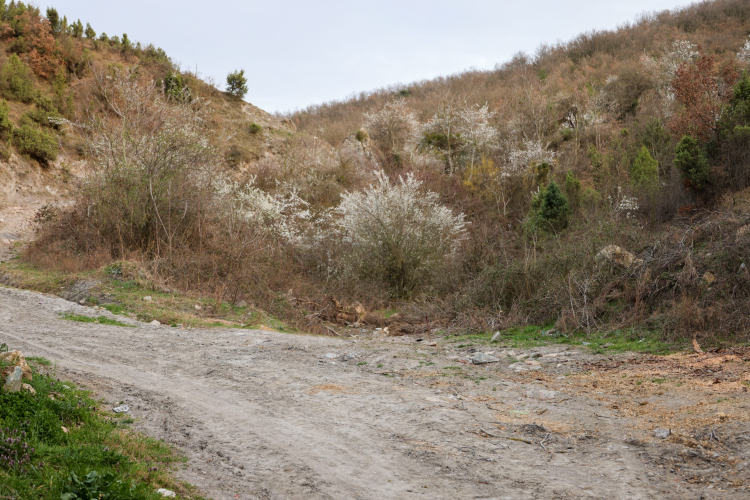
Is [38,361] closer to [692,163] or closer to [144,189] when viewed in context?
[144,189]

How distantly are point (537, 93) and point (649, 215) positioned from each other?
23.9 m

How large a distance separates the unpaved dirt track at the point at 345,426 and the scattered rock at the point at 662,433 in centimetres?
38

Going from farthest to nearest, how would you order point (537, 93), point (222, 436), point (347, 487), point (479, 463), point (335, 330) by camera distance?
point (537, 93)
point (335, 330)
point (222, 436)
point (479, 463)
point (347, 487)

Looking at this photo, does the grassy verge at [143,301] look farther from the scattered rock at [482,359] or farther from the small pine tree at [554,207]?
the small pine tree at [554,207]

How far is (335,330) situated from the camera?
596 inches

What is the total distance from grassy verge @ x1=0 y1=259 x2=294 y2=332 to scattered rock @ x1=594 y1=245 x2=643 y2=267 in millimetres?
8095

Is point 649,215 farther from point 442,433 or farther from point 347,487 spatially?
point 347,487

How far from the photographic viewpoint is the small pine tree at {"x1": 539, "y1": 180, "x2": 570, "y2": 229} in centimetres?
2184

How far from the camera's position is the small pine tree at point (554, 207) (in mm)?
21844

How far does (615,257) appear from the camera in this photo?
12.9m

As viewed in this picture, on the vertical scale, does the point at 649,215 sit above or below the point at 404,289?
above

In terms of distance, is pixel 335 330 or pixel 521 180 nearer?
pixel 335 330

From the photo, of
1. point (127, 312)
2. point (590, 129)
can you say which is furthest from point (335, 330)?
point (590, 129)

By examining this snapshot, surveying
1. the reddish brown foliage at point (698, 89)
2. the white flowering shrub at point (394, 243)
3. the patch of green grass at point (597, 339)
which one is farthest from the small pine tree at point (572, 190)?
the patch of green grass at point (597, 339)
